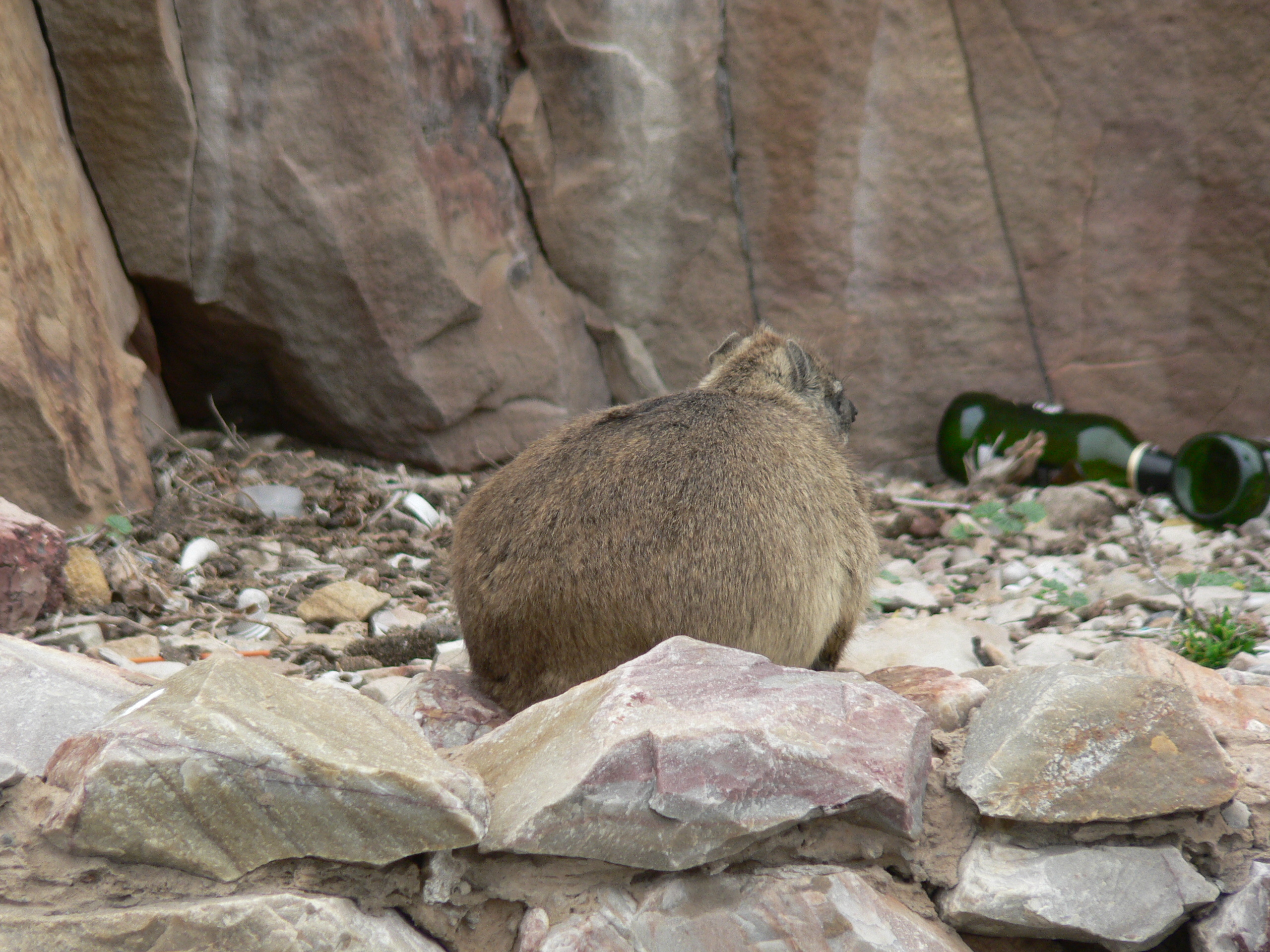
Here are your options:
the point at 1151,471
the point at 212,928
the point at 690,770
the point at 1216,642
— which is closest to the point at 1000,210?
the point at 1151,471

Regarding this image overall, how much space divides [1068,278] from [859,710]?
176 inches

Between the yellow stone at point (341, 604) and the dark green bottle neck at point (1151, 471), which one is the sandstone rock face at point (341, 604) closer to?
the yellow stone at point (341, 604)

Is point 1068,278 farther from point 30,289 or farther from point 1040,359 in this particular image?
point 30,289

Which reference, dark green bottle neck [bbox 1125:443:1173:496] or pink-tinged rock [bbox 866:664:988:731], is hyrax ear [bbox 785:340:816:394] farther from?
dark green bottle neck [bbox 1125:443:1173:496]

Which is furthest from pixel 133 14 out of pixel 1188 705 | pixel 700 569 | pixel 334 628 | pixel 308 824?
pixel 1188 705

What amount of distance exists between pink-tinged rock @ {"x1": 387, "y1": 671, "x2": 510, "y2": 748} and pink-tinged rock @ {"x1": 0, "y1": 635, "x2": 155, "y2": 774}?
58 centimetres

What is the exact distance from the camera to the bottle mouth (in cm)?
491

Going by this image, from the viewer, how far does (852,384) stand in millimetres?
5926

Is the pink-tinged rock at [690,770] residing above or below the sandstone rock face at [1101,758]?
above

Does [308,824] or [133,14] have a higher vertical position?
[133,14]

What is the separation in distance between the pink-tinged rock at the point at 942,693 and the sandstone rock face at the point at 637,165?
361 centimetres

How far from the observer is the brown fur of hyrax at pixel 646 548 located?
2.36 meters

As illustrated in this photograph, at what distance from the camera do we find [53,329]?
154 inches

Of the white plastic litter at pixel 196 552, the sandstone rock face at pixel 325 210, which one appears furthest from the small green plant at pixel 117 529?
the sandstone rock face at pixel 325 210
